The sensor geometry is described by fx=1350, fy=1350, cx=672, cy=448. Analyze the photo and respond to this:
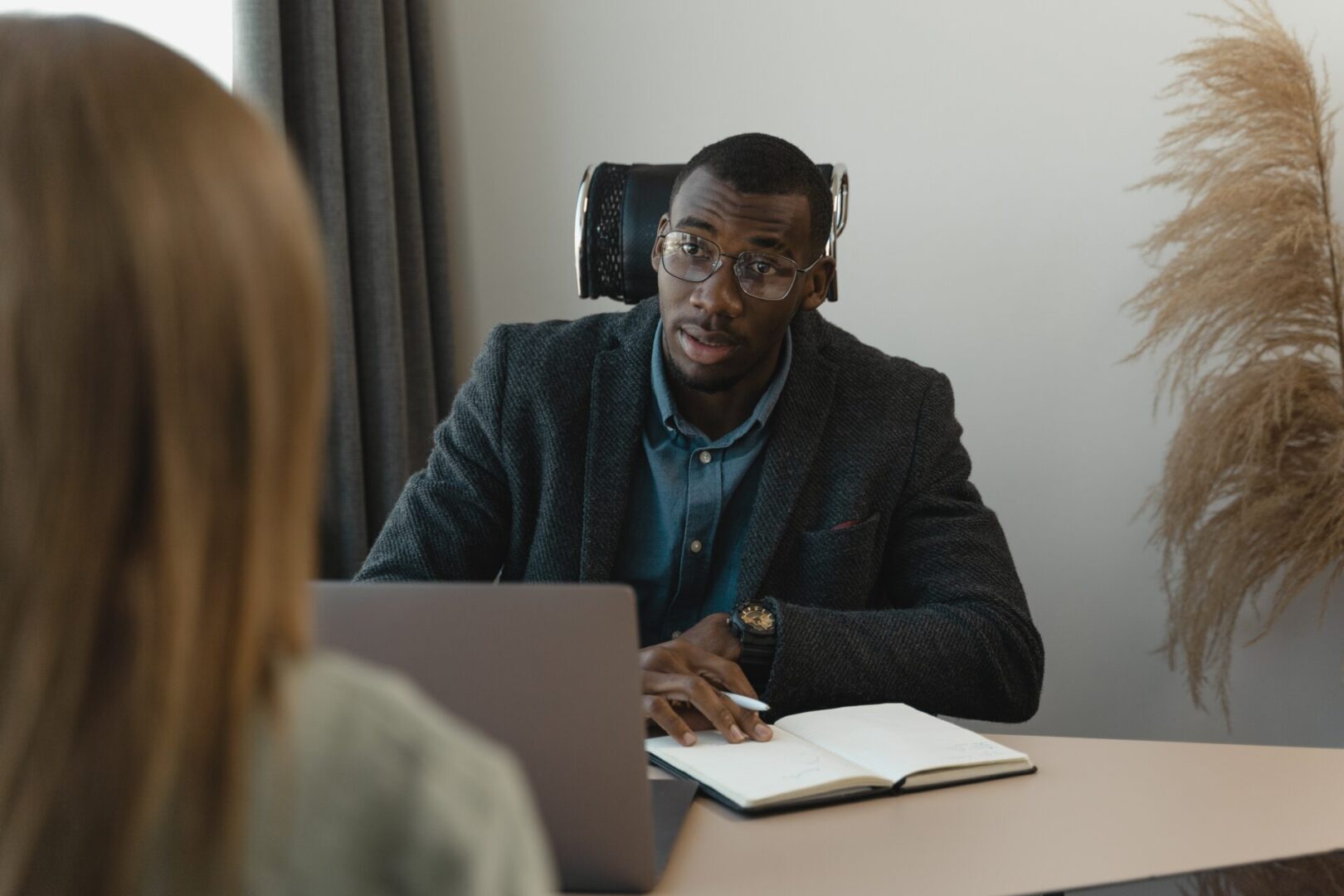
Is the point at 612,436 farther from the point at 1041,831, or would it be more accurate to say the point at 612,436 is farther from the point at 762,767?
the point at 1041,831

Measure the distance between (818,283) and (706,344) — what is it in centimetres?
22

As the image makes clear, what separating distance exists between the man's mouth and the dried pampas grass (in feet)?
2.65

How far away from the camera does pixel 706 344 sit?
173 centimetres

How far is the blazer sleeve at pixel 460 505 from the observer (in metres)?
1.72

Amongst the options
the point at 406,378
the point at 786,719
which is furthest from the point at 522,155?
the point at 786,719

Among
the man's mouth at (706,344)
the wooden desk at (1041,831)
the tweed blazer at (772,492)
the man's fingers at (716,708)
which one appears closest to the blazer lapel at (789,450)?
the tweed blazer at (772,492)

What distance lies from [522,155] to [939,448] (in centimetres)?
134

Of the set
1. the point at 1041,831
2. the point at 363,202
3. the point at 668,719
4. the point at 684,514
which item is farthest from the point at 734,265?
the point at 363,202

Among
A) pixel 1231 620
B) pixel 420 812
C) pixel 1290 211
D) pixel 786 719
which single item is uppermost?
pixel 1290 211

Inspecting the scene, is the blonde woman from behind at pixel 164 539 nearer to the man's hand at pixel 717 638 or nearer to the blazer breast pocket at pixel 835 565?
the man's hand at pixel 717 638

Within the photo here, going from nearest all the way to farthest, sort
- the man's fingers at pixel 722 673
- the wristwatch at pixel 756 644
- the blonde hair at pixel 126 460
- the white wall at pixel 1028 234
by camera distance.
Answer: the blonde hair at pixel 126 460 → the man's fingers at pixel 722 673 → the wristwatch at pixel 756 644 → the white wall at pixel 1028 234

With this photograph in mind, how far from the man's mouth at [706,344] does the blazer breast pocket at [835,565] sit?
25cm

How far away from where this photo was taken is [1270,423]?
2.04 meters

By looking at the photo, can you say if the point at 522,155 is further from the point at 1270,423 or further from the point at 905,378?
the point at 1270,423
